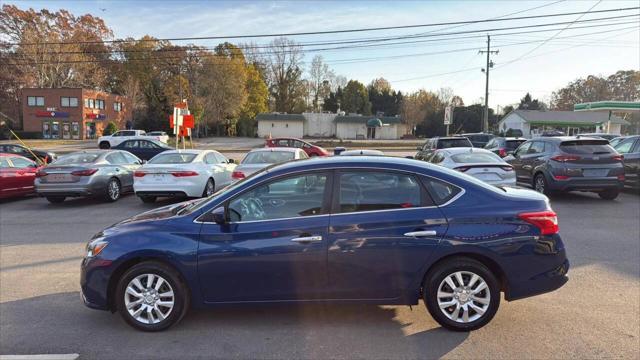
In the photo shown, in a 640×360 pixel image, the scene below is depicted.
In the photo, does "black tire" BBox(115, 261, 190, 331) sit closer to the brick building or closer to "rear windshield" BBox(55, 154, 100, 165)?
"rear windshield" BBox(55, 154, 100, 165)

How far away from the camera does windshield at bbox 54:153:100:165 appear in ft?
39.4

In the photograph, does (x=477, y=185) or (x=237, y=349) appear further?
(x=477, y=185)

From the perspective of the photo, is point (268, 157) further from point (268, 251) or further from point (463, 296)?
point (463, 296)

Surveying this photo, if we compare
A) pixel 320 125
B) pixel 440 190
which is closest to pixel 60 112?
pixel 320 125

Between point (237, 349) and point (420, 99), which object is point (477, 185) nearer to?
point (237, 349)

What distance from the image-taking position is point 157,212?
4699 mm

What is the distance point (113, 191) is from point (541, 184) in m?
11.8

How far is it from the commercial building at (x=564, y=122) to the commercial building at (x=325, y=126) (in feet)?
66.2

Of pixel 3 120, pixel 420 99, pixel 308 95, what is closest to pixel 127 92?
pixel 3 120

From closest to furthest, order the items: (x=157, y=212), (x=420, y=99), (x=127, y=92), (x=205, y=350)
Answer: (x=205, y=350)
(x=157, y=212)
(x=127, y=92)
(x=420, y=99)

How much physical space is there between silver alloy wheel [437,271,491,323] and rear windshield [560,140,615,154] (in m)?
8.90

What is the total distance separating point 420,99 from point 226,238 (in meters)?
89.2

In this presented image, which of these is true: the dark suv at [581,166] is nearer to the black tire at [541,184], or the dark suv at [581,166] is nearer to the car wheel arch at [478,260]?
the black tire at [541,184]

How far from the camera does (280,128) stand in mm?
72000
